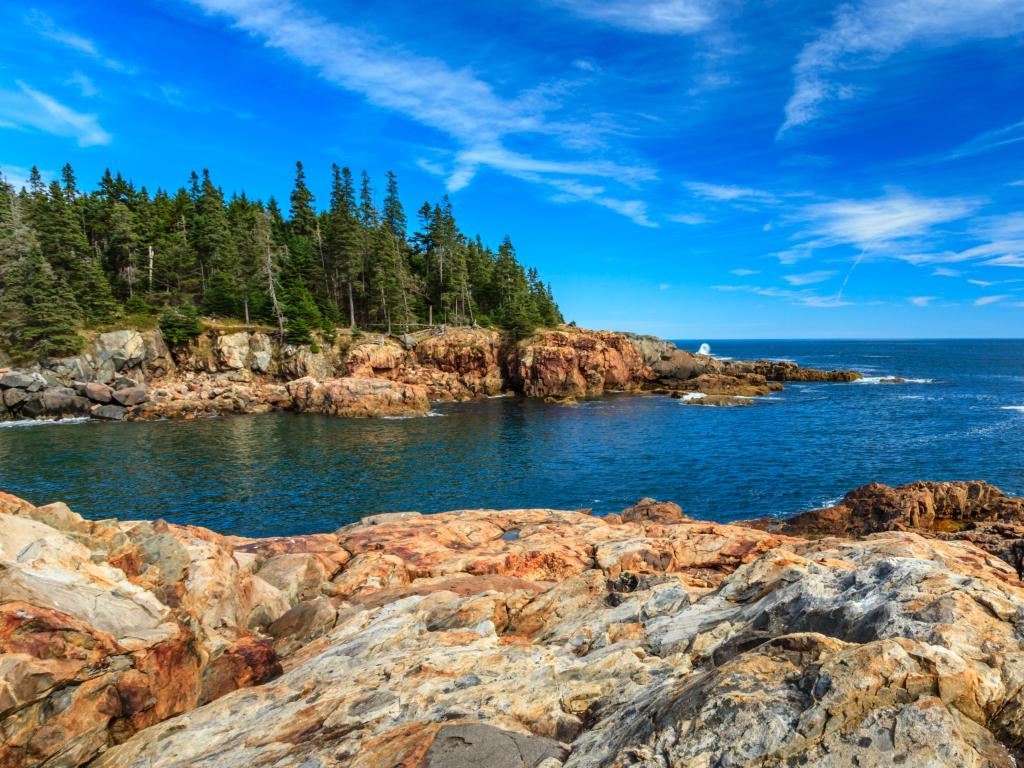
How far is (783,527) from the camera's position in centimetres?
2705

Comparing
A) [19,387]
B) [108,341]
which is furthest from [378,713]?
[108,341]

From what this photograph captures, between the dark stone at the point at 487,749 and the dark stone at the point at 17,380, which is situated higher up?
the dark stone at the point at 17,380

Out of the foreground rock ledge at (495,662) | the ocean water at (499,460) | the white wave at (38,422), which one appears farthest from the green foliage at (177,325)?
the foreground rock ledge at (495,662)

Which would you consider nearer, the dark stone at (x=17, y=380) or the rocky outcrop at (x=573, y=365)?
the dark stone at (x=17, y=380)

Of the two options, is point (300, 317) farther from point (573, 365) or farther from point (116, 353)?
point (573, 365)

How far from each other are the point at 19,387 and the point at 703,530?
7514cm

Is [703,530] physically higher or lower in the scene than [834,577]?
lower

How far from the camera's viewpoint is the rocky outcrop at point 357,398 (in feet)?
Answer: 214

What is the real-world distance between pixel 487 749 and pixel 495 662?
110 inches

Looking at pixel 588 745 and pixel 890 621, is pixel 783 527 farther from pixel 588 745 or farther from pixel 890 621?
pixel 588 745

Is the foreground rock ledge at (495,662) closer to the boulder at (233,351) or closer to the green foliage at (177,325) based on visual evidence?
the boulder at (233,351)

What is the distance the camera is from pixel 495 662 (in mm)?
9438

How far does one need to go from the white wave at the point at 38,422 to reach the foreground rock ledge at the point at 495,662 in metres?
57.2

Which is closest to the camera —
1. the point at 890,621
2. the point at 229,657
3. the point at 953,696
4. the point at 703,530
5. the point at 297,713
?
the point at 953,696
